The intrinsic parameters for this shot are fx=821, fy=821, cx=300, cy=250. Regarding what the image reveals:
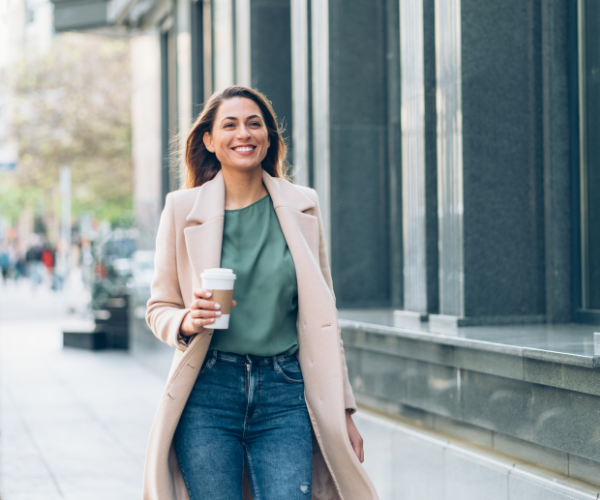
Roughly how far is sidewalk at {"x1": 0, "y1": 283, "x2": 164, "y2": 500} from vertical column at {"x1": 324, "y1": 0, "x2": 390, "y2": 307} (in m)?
2.26

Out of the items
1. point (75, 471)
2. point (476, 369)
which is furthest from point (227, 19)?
point (476, 369)

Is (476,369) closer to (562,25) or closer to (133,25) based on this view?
(562,25)

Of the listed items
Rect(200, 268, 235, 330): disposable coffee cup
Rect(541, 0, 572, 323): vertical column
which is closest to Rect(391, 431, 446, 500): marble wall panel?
Rect(541, 0, 572, 323): vertical column

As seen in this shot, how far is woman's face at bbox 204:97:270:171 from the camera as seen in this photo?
2.73 meters

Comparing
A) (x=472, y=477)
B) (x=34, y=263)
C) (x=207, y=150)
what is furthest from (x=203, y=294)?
(x=34, y=263)

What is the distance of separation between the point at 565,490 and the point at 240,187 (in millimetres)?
1991

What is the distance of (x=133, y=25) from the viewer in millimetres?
13133

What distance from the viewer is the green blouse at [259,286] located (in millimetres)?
2535

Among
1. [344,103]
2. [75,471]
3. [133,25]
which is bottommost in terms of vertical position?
[75,471]

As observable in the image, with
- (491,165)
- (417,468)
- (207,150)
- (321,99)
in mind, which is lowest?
(417,468)

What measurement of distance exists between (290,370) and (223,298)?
0.46 m

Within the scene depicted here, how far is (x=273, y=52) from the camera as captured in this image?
7.96m

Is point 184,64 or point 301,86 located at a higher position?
point 184,64

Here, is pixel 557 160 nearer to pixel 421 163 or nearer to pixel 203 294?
pixel 421 163
